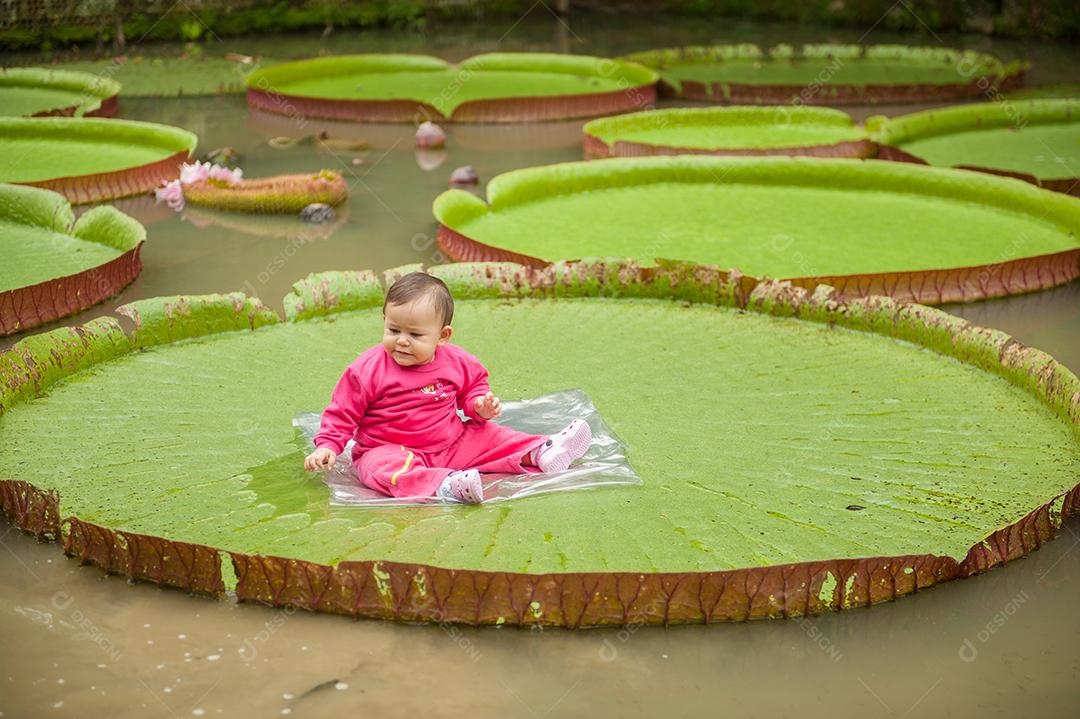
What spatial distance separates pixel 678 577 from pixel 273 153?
22.2 feet

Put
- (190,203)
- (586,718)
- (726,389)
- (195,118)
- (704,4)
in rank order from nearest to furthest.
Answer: (586,718)
(726,389)
(190,203)
(195,118)
(704,4)

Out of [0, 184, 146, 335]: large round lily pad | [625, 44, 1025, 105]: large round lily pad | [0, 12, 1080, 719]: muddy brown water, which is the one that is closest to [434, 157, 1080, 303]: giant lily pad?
[0, 184, 146, 335]: large round lily pad

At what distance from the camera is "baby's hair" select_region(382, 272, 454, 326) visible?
355 centimetres

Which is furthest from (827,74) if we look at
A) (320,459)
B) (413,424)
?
(320,459)

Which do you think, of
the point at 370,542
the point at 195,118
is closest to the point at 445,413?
the point at 370,542

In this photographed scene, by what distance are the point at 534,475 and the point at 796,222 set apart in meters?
3.50

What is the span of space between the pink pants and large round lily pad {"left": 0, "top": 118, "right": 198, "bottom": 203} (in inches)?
176

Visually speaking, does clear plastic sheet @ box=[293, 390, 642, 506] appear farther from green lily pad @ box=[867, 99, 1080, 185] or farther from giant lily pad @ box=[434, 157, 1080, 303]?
green lily pad @ box=[867, 99, 1080, 185]

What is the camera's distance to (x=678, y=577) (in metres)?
3.08

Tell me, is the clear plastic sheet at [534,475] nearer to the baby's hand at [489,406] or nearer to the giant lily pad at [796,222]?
the baby's hand at [489,406]

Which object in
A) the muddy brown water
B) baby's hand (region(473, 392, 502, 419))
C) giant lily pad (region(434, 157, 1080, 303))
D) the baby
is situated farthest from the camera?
giant lily pad (region(434, 157, 1080, 303))

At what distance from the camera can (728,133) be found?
30.1ft

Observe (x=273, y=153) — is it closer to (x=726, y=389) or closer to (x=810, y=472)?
(x=726, y=389)

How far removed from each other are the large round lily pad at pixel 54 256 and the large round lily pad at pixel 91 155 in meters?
0.75
